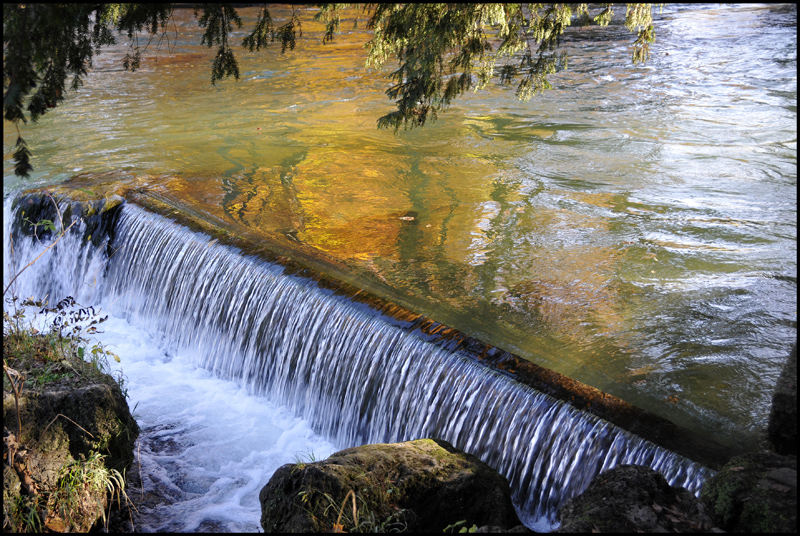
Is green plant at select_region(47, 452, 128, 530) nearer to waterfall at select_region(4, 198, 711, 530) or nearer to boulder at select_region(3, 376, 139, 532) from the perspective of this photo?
boulder at select_region(3, 376, 139, 532)

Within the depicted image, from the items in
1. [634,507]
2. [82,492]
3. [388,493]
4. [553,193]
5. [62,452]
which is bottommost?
[82,492]

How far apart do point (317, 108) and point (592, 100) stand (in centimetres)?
524

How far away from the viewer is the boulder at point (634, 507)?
2.96m

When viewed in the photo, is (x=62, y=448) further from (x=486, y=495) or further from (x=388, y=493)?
(x=486, y=495)

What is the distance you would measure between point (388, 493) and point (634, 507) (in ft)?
4.43

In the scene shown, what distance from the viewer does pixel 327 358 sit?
5.66 m

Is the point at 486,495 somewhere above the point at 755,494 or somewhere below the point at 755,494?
below

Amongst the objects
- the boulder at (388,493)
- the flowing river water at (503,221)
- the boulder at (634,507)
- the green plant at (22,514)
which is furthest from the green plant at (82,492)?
the boulder at (634,507)

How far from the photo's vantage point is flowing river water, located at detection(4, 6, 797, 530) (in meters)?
5.02

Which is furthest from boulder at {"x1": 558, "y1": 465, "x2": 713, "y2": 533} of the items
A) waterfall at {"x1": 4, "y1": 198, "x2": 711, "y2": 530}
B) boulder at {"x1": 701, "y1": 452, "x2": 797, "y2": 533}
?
waterfall at {"x1": 4, "y1": 198, "x2": 711, "y2": 530}

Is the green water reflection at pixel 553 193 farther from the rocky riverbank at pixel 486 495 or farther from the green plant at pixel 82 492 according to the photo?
the green plant at pixel 82 492

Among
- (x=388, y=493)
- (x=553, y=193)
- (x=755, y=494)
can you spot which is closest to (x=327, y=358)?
(x=388, y=493)

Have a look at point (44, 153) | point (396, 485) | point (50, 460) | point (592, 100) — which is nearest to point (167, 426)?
point (50, 460)

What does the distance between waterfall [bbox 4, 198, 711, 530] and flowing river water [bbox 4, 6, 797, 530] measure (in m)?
0.09
